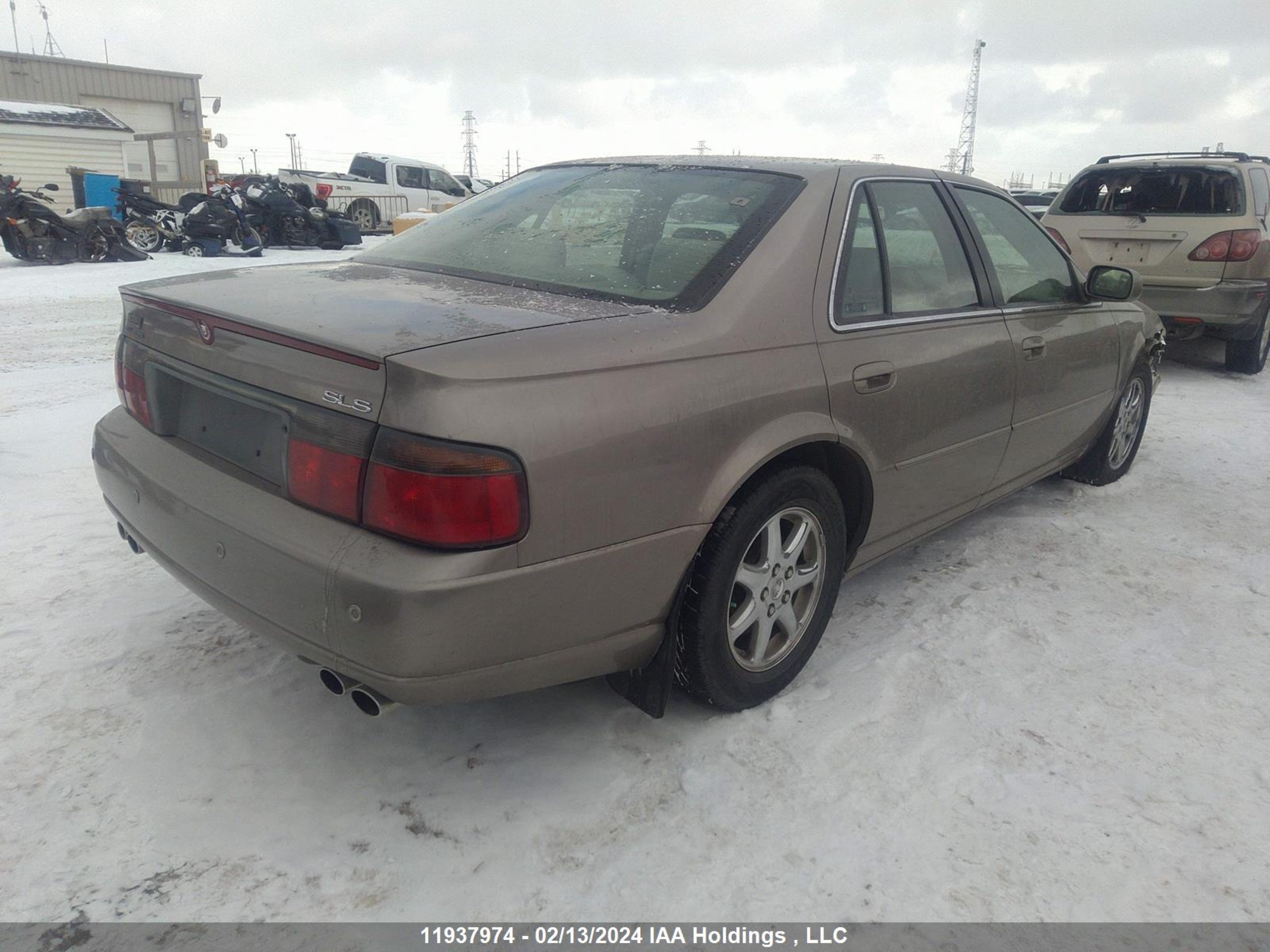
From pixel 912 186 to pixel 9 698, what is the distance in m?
3.23

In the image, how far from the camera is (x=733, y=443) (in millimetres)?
2309

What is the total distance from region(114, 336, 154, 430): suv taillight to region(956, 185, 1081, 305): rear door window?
2846 mm

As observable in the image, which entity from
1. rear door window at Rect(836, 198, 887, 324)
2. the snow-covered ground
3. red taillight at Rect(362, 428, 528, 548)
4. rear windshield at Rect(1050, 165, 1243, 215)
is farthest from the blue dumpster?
red taillight at Rect(362, 428, 528, 548)

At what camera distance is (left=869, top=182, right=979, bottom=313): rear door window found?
9.72ft

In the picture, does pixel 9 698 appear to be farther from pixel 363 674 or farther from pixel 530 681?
pixel 530 681

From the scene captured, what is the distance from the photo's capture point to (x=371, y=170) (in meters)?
24.9

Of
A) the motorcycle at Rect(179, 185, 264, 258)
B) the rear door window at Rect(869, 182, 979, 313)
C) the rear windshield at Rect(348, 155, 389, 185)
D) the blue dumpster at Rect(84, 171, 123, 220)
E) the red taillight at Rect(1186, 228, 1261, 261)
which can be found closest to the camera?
the rear door window at Rect(869, 182, 979, 313)

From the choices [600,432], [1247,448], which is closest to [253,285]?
[600,432]

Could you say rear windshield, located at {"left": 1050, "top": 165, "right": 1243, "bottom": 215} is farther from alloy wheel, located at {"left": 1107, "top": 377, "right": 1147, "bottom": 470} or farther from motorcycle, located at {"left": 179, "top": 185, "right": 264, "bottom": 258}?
motorcycle, located at {"left": 179, "top": 185, "right": 264, "bottom": 258}

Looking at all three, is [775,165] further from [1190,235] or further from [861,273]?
[1190,235]

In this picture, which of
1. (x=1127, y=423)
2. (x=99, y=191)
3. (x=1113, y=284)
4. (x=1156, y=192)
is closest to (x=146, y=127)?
(x=99, y=191)

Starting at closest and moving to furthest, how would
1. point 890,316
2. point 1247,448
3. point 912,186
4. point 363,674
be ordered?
point 363,674
point 890,316
point 912,186
point 1247,448

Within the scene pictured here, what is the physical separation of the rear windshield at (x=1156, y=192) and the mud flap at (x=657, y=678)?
22.4 feet

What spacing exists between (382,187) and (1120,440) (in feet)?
75.7
